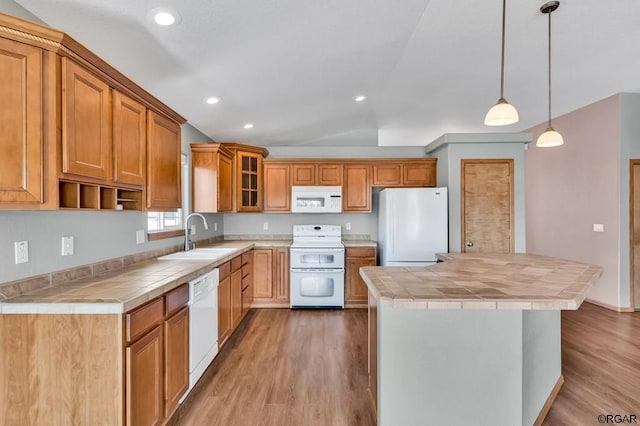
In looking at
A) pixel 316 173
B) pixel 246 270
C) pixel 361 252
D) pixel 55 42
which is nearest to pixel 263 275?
pixel 246 270

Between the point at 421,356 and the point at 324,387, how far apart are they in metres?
1.05

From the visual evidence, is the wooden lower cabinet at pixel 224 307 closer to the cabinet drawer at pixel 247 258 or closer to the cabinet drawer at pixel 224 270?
the cabinet drawer at pixel 224 270

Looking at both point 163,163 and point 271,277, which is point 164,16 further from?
point 271,277

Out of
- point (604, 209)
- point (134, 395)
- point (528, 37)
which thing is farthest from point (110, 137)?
point (604, 209)

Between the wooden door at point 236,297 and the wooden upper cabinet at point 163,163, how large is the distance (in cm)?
111

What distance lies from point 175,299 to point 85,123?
1.12 m

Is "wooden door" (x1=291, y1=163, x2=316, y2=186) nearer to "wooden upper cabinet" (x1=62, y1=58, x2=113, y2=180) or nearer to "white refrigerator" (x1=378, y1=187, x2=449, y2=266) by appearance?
→ "white refrigerator" (x1=378, y1=187, x2=449, y2=266)

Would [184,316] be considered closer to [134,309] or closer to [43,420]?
[134,309]

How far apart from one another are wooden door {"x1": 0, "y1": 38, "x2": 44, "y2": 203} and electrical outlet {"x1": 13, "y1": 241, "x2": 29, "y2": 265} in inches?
16.3

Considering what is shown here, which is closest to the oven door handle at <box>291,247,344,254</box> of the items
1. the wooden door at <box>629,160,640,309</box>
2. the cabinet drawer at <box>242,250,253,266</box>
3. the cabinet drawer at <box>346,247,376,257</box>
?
the cabinet drawer at <box>346,247,376,257</box>

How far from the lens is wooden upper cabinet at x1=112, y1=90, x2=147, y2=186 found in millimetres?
1789

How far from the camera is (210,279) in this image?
99.2 inches

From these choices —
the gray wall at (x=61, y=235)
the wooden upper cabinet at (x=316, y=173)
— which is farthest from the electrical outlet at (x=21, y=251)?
the wooden upper cabinet at (x=316, y=173)

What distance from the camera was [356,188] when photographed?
4480mm
